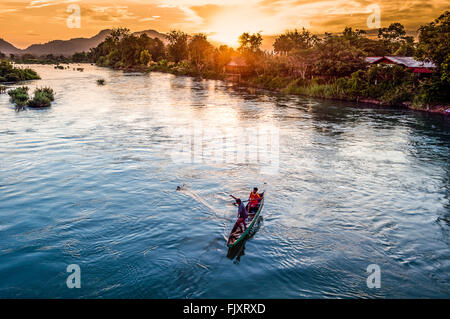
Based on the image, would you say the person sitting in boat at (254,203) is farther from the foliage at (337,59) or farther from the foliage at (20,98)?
the foliage at (337,59)

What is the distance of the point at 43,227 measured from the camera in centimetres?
1686

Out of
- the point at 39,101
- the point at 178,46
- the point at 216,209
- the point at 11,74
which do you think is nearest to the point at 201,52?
the point at 178,46

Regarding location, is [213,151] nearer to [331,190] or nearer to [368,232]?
[331,190]

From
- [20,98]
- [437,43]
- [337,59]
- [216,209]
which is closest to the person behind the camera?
[216,209]

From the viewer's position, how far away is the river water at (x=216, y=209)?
43.3 feet

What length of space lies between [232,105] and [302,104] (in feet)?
37.3

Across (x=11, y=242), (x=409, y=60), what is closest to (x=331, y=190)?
(x=11, y=242)

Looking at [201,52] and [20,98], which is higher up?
[201,52]

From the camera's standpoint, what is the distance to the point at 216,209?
18.9m

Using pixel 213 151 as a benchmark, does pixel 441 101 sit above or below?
above

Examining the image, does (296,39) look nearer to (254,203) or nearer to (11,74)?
(11,74)

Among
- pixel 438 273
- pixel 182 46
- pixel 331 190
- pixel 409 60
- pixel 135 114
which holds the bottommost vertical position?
pixel 438 273

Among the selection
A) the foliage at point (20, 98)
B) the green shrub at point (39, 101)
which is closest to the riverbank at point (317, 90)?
the green shrub at point (39, 101)

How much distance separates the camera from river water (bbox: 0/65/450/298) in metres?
13.2
